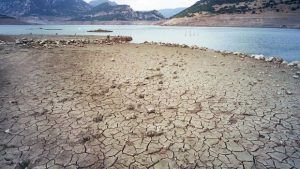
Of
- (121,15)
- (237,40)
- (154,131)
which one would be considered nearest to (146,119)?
(154,131)

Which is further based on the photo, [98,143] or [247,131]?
[247,131]

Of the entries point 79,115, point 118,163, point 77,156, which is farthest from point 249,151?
point 79,115

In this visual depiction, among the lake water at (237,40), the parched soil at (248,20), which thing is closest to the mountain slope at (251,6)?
the parched soil at (248,20)

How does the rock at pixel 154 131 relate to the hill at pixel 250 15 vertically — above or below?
below

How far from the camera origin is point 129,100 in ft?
18.5

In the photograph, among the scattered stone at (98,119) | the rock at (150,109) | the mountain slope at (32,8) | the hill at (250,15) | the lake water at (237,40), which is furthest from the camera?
the mountain slope at (32,8)

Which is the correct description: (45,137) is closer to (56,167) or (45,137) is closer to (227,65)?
(56,167)

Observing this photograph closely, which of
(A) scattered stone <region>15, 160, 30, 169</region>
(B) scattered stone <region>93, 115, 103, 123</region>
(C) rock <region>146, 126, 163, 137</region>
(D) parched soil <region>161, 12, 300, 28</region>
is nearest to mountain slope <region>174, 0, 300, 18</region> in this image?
(D) parched soil <region>161, 12, 300, 28</region>

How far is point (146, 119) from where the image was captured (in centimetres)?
462

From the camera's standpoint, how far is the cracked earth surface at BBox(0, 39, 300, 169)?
11.3 feet

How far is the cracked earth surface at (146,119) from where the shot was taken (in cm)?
344

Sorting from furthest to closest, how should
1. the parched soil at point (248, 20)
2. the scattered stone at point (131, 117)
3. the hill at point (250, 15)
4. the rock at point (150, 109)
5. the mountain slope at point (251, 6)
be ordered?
the mountain slope at point (251, 6)
the hill at point (250, 15)
the parched soil at point (248, 20)
the rock at point (150, 109)
the scattered stone at point (131, 117)

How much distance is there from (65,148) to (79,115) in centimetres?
121

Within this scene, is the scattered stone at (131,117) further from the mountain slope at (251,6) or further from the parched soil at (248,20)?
the mountain slope at (251,6)
